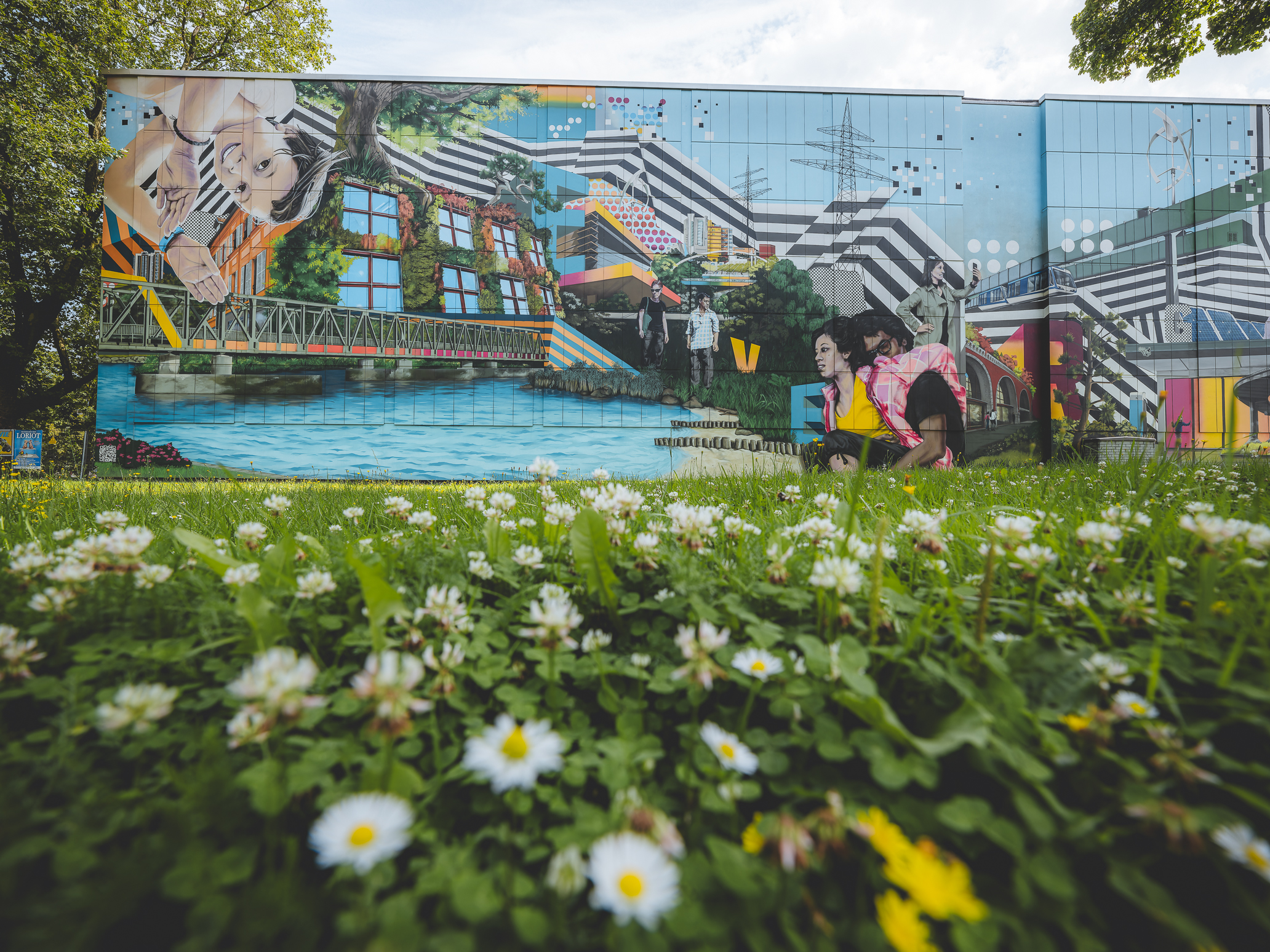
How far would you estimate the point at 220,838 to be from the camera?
0.65 meters

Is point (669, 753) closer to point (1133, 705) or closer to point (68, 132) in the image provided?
point (1133, 705)

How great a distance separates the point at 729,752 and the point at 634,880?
27cm

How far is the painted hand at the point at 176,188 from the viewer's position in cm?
970

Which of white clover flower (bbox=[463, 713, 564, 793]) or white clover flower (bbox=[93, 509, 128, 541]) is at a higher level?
white clover flower (bbox=[93, 509, 128, 541])

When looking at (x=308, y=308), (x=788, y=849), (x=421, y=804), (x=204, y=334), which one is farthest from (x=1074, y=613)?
(x=204, y=334)

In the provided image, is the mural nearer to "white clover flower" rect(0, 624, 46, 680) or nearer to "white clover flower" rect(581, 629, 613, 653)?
"white clover flower" rect(581, 629, 613, 653)

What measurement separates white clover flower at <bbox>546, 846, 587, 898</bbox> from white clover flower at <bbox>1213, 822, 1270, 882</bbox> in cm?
74

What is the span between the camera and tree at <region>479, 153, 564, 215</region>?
982cm

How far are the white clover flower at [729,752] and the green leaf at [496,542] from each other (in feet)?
2.80

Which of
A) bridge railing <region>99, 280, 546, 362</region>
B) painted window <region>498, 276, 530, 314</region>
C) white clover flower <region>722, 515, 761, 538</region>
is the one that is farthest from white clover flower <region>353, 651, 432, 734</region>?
bridge railing <region>99, 280, 546, 362</region>

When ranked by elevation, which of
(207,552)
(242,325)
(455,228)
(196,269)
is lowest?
(207,552)

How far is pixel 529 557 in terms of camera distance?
4.31 feet

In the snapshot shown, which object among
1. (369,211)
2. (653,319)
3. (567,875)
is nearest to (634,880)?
(567,875)

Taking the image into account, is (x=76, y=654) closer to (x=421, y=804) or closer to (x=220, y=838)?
(x=220, y=838)
